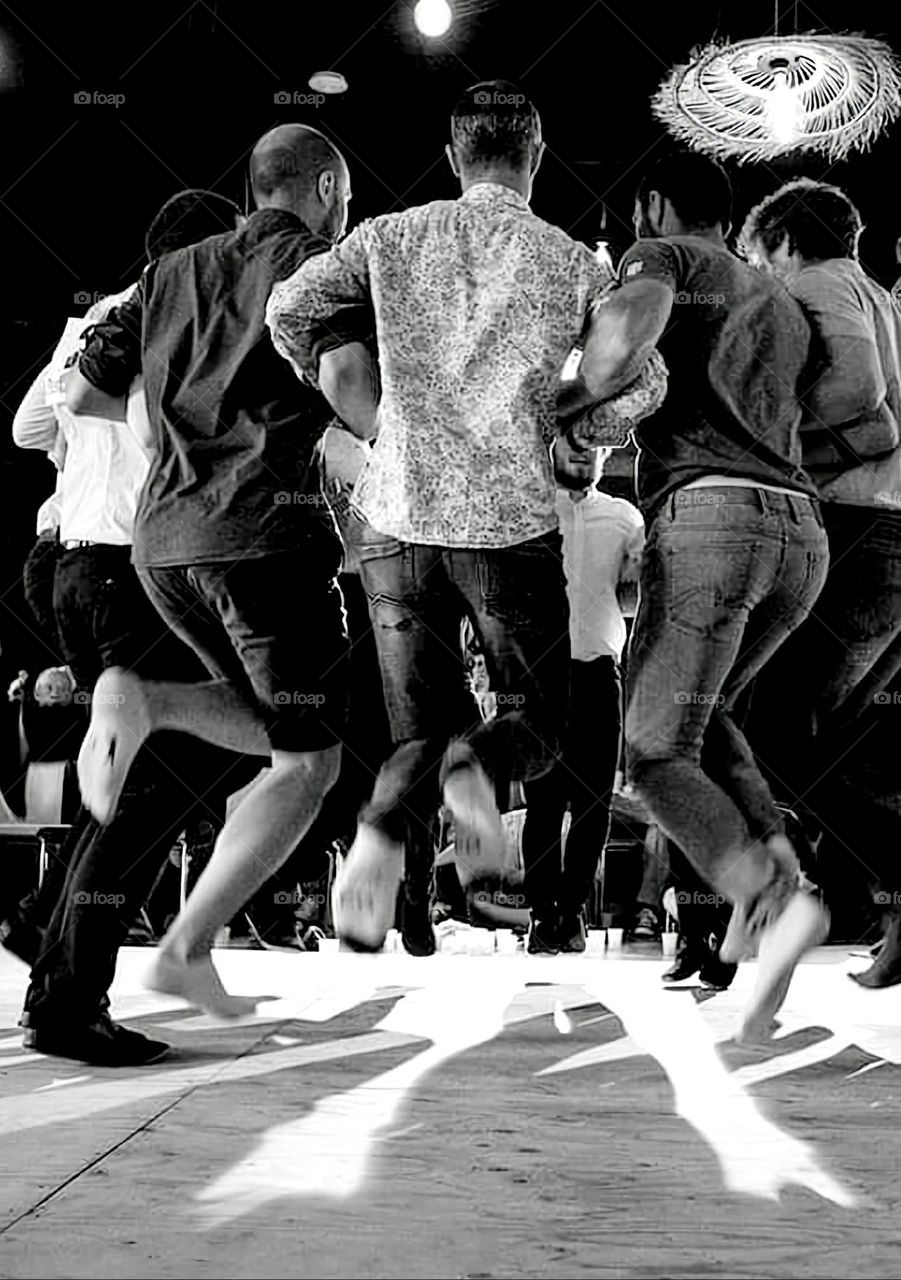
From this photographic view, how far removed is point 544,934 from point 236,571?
1.38 m

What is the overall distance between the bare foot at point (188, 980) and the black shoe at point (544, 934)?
0.96 m

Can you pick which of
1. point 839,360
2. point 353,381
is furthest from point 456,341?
point 839,360

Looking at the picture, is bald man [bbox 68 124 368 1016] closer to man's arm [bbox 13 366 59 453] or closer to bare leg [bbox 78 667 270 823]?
bare leg [bbox 78 667 270 823]

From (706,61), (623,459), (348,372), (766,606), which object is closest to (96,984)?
(348,372)

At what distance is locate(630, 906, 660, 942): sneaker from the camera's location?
→ 4125 mm

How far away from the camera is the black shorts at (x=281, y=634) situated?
2529 millimetres

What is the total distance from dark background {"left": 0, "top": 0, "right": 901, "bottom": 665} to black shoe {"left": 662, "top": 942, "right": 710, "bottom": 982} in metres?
1.75

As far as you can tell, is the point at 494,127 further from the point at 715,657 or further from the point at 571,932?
the point at 571,932

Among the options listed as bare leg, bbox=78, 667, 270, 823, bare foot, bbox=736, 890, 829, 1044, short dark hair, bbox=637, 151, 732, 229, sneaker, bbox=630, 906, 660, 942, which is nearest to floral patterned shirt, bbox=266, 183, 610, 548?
short dark hair, bbox=637, 151, 732, 229

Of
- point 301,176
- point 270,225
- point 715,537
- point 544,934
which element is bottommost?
point 544,934

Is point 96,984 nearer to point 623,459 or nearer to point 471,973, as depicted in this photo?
point 471,973

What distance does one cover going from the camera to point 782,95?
3.15m

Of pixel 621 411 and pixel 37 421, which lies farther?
pixel 37 421

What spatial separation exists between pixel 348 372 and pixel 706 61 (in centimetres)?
129
